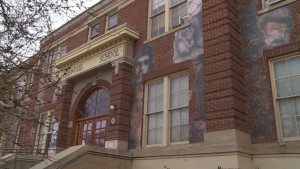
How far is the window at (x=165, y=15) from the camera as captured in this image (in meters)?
12.9

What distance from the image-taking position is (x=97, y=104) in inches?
633

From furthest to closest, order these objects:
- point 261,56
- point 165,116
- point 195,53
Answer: point 165,116 < point 195,53 < point 261,56

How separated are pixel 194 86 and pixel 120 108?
11.7ft

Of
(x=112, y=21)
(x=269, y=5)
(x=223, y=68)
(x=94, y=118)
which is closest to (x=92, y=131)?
(x=94, y=118)

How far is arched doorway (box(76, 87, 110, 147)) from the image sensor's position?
599 inches

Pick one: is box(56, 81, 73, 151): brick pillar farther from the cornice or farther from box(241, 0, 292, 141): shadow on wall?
box(241, 0, 292, 141): shadow on wall

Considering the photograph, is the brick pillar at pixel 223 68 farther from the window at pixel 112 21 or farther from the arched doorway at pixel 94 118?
the window at pixel 112 21

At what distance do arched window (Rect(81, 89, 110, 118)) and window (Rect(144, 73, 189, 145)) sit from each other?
3.16m

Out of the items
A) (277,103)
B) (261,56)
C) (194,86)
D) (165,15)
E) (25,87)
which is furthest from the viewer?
(165,15)

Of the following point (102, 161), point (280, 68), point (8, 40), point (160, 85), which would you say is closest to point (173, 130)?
point (160, 85)

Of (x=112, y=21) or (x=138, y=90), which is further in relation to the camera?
(x=112, y=21)

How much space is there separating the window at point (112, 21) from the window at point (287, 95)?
9.12 meters

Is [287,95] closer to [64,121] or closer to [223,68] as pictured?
[223,68]

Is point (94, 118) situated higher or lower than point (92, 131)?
higher
